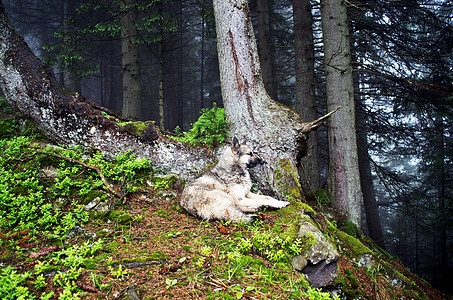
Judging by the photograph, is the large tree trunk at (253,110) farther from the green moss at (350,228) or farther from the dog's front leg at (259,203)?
the green moss at (350,228)

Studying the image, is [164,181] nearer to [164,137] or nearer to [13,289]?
[164,137]

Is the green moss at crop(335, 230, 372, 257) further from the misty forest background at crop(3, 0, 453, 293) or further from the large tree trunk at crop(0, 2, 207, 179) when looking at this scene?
the misty forest background at crop(3, 0, 453, 293)

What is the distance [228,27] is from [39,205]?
5.14 m

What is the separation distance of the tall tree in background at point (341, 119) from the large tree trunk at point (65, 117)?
3.56m

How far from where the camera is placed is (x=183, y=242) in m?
3.21

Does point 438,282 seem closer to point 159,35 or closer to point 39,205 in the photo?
point 39,205

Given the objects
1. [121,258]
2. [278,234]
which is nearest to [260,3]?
[278,234]

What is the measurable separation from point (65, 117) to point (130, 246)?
354 centimetres

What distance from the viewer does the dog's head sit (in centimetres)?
474

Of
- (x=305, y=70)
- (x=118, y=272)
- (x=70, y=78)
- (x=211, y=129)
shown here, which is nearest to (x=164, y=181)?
(x=211, y=129)

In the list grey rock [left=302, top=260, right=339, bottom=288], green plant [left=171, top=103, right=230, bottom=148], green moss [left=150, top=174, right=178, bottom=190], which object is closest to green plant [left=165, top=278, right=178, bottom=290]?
grey rock [left=302, top=260, right=339, bottom=288]

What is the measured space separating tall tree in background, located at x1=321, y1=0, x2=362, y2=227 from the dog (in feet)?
8.79

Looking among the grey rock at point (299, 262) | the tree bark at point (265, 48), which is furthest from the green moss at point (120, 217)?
the tree bark at point (265, 48)

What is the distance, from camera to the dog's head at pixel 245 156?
474 cm
